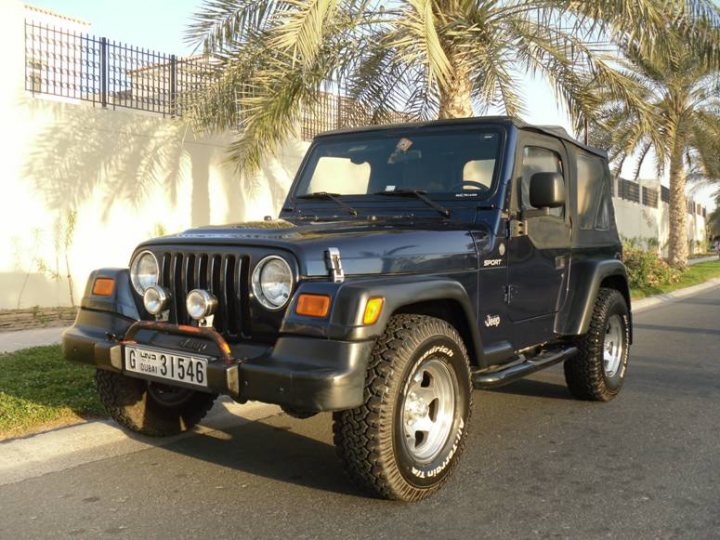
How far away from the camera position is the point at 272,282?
12.1 ft

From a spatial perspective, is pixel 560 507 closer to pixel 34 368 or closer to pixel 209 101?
pixel 34 368

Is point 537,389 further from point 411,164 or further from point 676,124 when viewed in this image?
point 676,124

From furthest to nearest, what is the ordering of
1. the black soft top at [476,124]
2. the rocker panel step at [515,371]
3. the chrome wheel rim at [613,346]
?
the chrome wheel rim at [613,346] < the black soft top at [476,124] < the rocker panel step at [515,371]

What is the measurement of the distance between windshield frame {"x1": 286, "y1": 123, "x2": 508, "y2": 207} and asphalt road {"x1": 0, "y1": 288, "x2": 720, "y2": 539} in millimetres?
1625

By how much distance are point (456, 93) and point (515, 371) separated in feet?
19.6

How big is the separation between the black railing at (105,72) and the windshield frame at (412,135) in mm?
5129

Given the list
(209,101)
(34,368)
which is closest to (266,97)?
(209,101)

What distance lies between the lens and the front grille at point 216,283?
12.4 ft

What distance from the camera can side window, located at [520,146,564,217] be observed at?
493 centimetres

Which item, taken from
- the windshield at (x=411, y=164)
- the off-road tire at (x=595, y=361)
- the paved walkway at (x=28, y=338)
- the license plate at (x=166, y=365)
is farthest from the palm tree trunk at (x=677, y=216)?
the license plate at (x=166, y=365)

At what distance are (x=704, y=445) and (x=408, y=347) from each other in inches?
99.8

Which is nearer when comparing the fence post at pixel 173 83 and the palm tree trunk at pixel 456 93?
the palm tree trunk at pixel 456 93

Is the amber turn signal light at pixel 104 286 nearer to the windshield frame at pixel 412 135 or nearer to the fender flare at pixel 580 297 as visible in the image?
the windshield frame at pixel 412 135

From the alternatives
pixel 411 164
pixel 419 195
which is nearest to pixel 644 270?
pixel 411 164
